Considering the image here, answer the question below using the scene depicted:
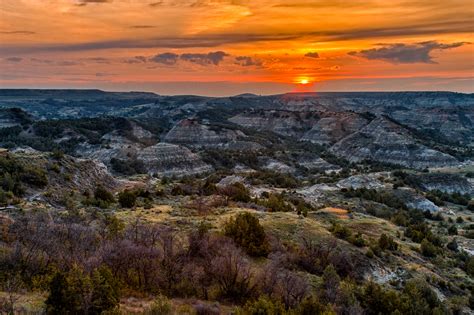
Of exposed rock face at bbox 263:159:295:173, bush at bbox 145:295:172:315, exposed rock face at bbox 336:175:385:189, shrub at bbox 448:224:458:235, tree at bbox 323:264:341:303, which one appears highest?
bush at bbox 145:295:172:315

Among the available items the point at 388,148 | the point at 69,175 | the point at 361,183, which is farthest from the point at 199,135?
the point at 69,175

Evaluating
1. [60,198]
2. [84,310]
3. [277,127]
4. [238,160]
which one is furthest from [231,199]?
[277,127]

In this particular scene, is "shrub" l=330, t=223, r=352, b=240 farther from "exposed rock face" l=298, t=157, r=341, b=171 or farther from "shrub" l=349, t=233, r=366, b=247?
"exposed rock face" l=298, t=157, r=341, b=171

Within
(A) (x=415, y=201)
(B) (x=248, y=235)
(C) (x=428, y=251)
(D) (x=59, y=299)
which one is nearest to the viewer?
(D) (x=59, y=299)

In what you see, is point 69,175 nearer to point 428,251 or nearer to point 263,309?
point 263,309

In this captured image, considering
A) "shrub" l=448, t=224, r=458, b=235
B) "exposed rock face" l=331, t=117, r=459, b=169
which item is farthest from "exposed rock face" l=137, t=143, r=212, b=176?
"shrub" l=448, t=224, r=458, b=235

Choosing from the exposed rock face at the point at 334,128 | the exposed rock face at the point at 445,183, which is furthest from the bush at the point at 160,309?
the exposed rock face at the point at 334,128

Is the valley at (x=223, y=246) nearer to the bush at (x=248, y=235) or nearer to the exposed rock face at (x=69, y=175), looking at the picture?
the bush at (x=248, y=235)
